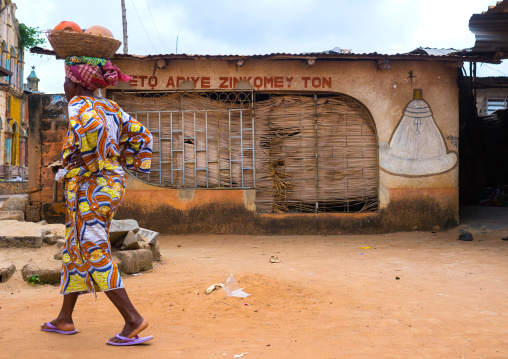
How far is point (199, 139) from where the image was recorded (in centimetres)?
880

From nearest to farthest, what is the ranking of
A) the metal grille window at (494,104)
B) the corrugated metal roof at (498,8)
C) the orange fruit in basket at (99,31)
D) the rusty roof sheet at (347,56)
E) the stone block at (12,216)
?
the orange fruit in basket at (99,31), the corrugated metal roof at (498,8), the stone block at (12,216), the rusty roof sheet at (347,56), the metal grille window at (494,104)

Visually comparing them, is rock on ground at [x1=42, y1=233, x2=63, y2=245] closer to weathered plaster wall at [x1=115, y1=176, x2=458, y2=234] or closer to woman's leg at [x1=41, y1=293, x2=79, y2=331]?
woman's leg at [x1=41, y1=293, x2=79, y2=331]

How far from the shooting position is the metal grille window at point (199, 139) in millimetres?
8797

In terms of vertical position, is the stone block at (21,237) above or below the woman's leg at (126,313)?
above

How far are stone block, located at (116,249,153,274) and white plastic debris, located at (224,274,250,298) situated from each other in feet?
4.85

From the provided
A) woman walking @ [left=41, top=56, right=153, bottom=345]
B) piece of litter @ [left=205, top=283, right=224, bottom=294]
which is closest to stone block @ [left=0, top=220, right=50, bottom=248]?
piece of litter @ [left=205, top=283, right=224, bottom=294]

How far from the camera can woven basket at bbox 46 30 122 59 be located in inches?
117

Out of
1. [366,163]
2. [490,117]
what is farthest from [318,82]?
[490,117]

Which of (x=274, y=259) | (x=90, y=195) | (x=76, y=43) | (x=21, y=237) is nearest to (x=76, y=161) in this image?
(x=90, y=195)

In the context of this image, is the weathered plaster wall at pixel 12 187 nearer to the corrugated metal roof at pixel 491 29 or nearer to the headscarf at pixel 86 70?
the corrugated metal roof at pixel 491 29

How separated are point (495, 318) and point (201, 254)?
13.5ft

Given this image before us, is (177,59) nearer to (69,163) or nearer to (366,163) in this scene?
(366,163)

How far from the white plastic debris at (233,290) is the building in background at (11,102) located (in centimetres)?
2472

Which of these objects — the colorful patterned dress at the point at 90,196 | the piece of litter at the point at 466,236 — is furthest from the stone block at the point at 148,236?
the piece of litter at the point at 466,236
